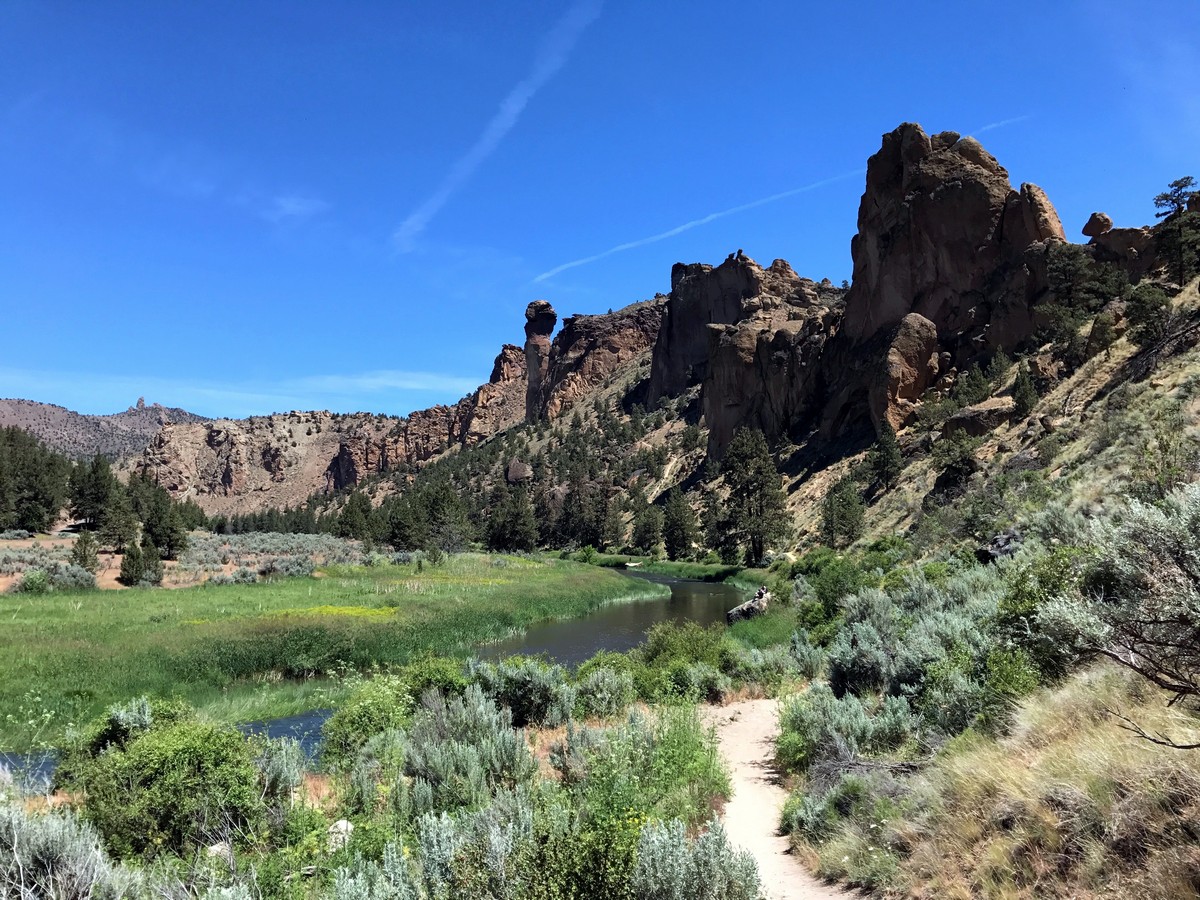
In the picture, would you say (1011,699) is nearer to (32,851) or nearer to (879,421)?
(32,851)

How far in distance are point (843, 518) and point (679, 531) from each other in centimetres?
2475

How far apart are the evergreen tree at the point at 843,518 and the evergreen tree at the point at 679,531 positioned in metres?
19.4

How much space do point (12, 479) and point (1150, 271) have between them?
94465 mm

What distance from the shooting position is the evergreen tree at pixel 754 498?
58.9 meters

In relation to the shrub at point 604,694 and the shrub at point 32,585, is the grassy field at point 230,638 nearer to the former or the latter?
the shrub at point 32,585

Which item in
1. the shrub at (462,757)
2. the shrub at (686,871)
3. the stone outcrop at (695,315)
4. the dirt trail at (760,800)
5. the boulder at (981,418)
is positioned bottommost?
the dirt trail at (760,800)

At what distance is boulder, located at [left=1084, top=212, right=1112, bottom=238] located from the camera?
5588 cm

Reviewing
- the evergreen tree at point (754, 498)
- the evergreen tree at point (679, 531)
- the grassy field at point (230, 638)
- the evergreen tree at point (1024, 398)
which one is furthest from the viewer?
the evergreen tree at point (679, 531)

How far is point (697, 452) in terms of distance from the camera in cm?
10325

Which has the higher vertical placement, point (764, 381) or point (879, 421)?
point (764, 381)

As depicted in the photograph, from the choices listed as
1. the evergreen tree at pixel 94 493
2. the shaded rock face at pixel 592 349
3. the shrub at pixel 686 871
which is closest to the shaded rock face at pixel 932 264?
the shrub at pixel 686 871

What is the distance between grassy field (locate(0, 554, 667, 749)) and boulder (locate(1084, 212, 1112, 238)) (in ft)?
172

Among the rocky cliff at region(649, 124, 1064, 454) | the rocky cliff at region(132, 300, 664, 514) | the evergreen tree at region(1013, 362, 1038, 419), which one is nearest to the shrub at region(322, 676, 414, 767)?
the evergreen tree at region(1013, 362, 1038, 419)

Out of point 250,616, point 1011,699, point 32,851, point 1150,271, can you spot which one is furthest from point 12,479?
point 1150,271
